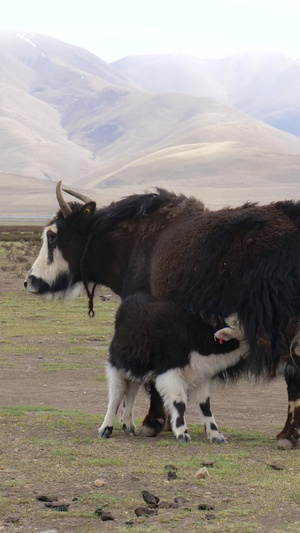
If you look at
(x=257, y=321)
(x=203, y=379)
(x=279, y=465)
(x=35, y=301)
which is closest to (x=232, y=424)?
(x=203, y=379)

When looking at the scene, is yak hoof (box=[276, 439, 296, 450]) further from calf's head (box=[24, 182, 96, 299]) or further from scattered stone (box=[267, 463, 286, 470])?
calf's head (box=[24, 182, 96, 299])

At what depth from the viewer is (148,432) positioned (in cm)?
873

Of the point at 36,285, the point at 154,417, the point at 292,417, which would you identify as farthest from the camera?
the point at 36,285

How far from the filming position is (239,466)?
274 inches

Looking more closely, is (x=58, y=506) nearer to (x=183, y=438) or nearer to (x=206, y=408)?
(x=183, y=438)

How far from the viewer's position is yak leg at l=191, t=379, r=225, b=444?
27.4 feet

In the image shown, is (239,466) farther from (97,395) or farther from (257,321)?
(97,395)

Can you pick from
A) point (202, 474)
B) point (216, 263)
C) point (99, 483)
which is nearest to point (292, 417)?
point (216, 263)

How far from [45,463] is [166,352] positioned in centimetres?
178

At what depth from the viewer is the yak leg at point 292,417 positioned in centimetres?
798

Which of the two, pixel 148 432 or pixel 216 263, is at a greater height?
pixel 216 263

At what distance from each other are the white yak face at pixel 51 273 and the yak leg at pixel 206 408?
193 cm

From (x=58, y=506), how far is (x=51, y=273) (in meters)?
4.37

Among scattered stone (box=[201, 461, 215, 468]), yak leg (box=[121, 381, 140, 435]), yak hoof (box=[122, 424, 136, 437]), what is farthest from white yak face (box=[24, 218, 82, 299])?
scattered stone (box=[201, 461, 215, 468])
